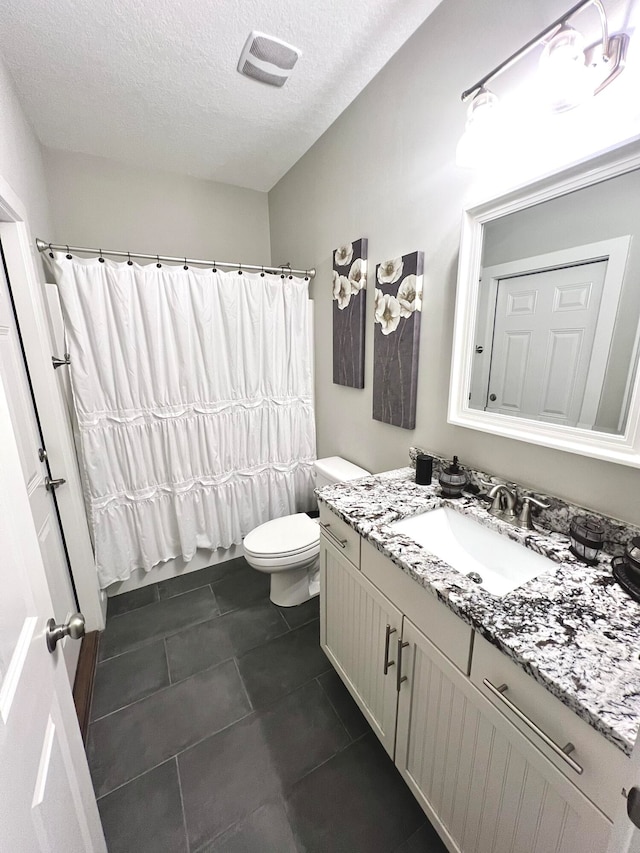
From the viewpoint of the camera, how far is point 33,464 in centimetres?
136

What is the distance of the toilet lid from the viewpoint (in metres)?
1.73

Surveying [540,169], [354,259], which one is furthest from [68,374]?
[540,169]

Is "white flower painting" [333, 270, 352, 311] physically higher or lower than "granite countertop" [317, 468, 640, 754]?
higher

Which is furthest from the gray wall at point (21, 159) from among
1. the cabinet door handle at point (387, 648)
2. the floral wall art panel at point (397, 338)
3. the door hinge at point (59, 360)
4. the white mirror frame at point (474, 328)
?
the cabinet door handle at point (387, 648)

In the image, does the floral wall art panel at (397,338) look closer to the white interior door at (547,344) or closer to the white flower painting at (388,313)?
the white flower painting at (388,313)

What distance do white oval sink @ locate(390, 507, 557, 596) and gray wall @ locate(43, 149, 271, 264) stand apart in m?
2.28

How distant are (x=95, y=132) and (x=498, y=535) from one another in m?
2.66

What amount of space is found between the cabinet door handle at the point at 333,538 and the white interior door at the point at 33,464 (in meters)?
0.97

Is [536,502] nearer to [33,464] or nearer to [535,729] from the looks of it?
[535,729]

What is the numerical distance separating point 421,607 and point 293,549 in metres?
0.93

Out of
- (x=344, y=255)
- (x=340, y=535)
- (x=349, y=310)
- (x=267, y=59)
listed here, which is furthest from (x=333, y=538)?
(x=267, y=59)

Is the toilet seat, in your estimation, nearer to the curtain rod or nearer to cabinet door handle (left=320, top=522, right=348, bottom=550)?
cabinet door handle (left=320, top=522, right=348, bottom=550)

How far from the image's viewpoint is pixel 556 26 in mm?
834

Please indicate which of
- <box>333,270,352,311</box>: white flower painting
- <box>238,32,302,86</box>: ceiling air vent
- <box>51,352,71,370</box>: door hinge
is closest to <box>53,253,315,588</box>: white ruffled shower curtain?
<box>51,352,71,370</box>: door hinge
